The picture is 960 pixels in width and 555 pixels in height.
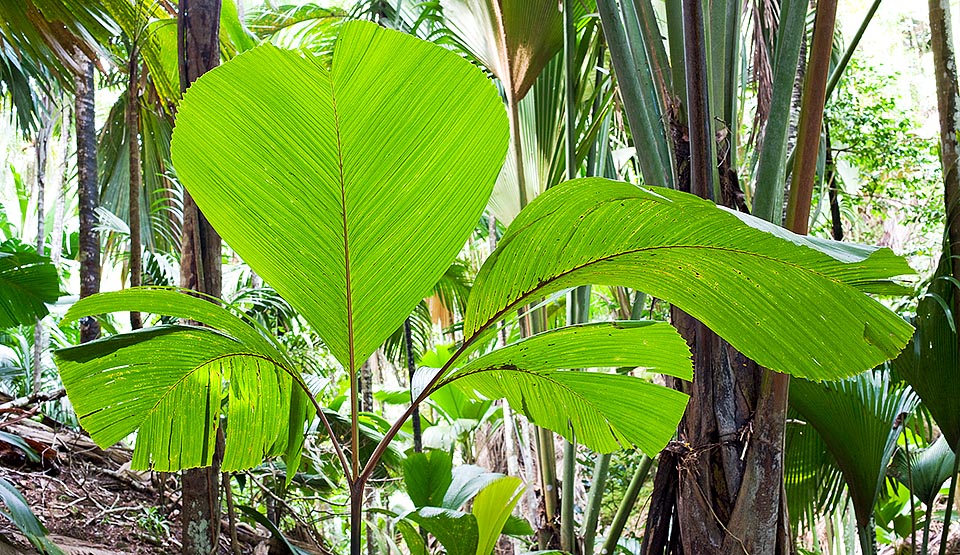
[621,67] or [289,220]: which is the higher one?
[621,67]

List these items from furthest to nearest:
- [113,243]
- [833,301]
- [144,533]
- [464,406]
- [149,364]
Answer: [464,406], [113,243], [144,533], [149,364], [833,301]

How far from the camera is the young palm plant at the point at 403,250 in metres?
0.71

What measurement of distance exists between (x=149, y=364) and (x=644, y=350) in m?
0.62

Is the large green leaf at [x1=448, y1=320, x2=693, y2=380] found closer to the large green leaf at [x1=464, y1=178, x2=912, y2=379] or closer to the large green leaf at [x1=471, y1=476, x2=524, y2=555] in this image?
the large green leaf at [x1=464, y1=178, x2=912, y2=379]

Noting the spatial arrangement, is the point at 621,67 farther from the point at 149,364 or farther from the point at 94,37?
the point at 94,37

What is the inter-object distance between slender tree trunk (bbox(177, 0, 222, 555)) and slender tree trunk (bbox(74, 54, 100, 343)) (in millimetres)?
1420

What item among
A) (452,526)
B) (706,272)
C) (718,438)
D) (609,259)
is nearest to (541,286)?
(609,259)

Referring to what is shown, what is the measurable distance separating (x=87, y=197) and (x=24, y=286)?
21.4 inches

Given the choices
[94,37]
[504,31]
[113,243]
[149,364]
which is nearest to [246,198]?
[149,364]

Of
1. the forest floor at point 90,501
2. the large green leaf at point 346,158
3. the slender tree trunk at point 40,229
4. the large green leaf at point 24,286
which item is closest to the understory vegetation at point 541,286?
the large green leaf at point 346,158

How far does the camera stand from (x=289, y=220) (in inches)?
30.1

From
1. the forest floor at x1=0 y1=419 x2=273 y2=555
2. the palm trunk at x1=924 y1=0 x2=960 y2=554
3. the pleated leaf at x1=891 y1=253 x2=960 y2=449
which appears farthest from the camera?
the palm trunk at x1=924 y1=0 x2=960 y2=554

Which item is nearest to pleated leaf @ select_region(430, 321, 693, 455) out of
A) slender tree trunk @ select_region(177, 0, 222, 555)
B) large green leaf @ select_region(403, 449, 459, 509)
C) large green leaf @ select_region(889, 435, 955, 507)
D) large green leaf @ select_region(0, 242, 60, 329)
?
slender tree trunk @ select_region(177, 0, 222, 555)

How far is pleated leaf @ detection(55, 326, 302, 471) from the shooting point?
0.82 metres
